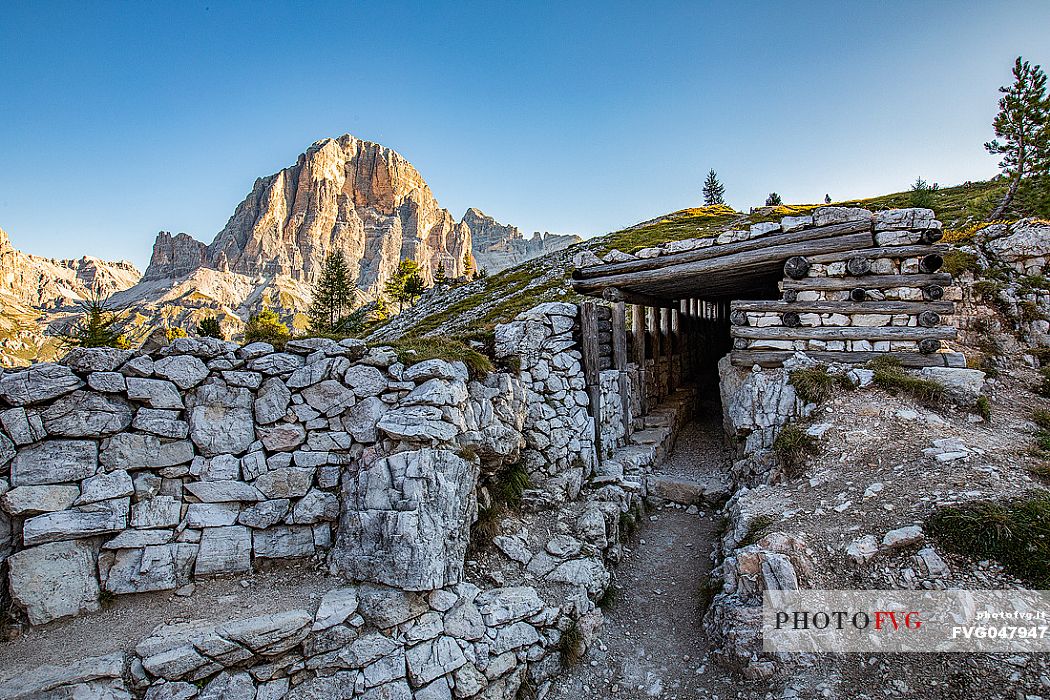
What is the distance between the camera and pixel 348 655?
4.96m

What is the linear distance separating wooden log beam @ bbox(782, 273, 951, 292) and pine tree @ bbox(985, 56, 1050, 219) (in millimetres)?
27494

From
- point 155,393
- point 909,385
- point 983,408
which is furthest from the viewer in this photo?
point 909,385

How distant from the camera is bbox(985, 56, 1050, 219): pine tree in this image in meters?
25.7

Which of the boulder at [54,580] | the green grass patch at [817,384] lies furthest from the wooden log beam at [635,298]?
the boulder at [54,580]

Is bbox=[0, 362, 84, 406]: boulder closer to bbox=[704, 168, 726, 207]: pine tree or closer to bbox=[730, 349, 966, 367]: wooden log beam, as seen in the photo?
bbox=[730, 349, 966, 367]: wooden log beam

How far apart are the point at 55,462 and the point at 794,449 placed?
10.1 meters

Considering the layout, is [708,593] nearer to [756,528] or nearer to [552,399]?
[756,528]

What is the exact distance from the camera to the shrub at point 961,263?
13688 millimetres

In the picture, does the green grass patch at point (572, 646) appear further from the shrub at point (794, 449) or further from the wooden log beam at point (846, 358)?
the wooden log beam at point (846, 358)

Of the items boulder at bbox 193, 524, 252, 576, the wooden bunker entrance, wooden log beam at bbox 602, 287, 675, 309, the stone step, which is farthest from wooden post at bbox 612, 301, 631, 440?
boulder at bbox 193, 524, 252, 576

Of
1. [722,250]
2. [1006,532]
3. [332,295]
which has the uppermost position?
[332,295]

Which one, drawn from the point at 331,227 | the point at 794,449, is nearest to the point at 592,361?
the point at 794,449

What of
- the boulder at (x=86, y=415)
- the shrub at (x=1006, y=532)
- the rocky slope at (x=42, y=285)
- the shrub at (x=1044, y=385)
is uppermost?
the rocky slope at (x=42, y=285)

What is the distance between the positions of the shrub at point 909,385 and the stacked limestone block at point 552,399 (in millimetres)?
5353
